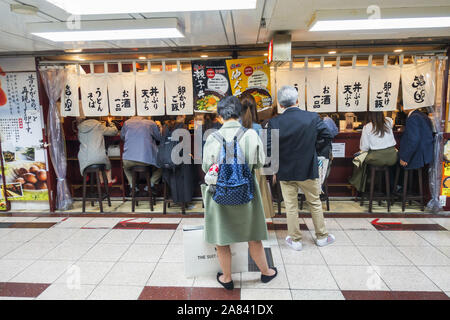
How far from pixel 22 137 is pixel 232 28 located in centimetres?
508

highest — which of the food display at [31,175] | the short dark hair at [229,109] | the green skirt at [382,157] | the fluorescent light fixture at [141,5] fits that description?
the fluorescent light fixture at [141,5]

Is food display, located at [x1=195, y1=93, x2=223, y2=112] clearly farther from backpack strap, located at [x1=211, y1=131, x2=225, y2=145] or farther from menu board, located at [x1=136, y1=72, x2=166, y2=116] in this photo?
backpack strap, located at [x1=211, y1=131, x2=225, y2=145]

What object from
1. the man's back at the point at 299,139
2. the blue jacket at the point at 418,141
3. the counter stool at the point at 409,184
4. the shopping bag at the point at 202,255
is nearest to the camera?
the shopping bag at the point at 202,255

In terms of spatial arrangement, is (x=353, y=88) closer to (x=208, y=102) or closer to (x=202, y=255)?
(x=208, y=102)

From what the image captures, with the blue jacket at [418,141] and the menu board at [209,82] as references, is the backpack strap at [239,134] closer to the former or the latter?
the menu board at [209,82]

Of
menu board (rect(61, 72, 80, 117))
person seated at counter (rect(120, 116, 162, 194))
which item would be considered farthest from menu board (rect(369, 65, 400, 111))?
menu board (rect(61, 72, 80, 117))

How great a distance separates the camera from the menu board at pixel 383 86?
19.0 feet

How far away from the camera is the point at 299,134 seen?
3.99 metres

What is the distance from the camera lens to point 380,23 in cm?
417

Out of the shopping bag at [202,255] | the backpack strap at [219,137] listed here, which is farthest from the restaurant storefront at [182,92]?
the backpack strap at [219,137]

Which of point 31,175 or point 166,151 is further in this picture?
point 31,175

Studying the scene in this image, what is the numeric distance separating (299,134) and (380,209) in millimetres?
3362

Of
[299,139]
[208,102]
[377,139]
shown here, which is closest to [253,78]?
[208,102]

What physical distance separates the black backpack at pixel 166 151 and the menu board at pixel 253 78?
5.51 ft
